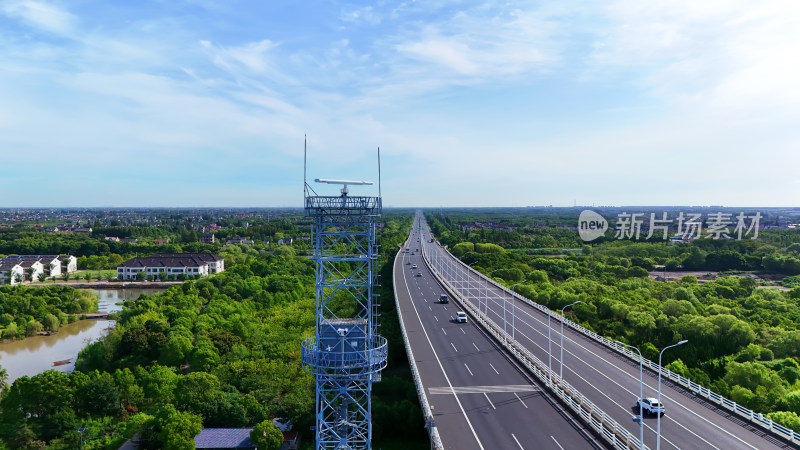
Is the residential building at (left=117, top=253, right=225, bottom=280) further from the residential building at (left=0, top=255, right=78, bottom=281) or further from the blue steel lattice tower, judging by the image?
the blue steel lattice tower

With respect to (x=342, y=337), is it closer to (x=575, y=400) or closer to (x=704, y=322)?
(x=575, y=400)

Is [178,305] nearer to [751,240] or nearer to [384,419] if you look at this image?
[384,419]

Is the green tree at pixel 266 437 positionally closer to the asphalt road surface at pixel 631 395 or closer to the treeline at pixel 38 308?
the asphalt road surface at pixel 631 395

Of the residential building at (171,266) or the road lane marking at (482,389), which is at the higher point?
the road lane marking at (482,389)

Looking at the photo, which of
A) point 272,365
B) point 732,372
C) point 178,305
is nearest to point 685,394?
point 732,372

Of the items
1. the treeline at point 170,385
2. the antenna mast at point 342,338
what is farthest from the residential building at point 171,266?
the antenna mast at point 342,338
